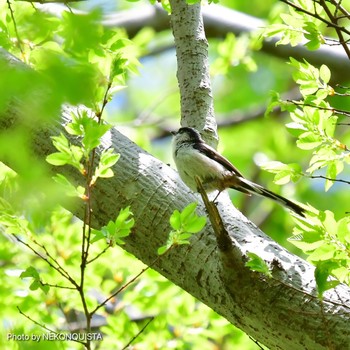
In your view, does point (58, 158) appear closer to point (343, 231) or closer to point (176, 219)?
point (176, 219)

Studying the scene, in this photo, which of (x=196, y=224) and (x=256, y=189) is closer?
(x=196, y=224)

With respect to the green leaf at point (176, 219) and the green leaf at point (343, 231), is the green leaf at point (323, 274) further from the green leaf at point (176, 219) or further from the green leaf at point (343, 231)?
the green leaf at point (176, 219)

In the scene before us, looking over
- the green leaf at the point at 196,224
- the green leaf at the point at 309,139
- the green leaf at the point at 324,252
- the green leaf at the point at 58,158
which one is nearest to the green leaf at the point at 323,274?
the green leaf at the point at 324,252

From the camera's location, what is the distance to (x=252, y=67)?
5.43 metres

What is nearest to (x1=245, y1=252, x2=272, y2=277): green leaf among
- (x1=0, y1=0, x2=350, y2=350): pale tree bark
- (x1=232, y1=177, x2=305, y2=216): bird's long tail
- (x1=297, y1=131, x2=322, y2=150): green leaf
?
(x1=0, y1=0, x2=350, y2=350): pale tree bark

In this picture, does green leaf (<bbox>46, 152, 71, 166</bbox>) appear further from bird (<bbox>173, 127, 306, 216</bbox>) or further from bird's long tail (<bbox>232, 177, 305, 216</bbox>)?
bird's long tail (<bbox>232, 177, 305, 216</bbox>)

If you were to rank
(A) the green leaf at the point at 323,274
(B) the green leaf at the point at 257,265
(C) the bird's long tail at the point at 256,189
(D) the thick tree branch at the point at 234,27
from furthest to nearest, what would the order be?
(D) the thick tree branch at the point at 234,27 → (C) the bird's long tail at the point at 256,189 → (B) the green leaf at the point at 257,265 → (A) the green leaf at the point at 323,274

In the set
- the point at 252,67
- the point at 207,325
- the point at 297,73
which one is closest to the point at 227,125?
the point at 252,67

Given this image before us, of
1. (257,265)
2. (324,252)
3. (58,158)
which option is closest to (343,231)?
(324,252)

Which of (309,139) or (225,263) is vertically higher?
(309,139)

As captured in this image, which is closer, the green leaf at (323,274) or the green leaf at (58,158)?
the green leaf at (323,274)

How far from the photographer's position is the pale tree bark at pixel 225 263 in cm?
246

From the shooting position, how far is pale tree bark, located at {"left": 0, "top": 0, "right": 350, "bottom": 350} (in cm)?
246

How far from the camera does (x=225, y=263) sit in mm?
2572
